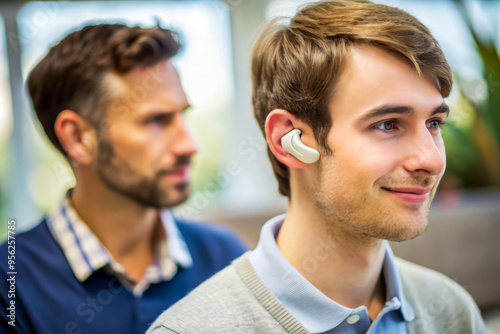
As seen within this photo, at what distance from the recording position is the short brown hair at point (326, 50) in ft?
2.58

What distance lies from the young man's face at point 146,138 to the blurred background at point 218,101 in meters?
0.09

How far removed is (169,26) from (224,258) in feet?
1.92

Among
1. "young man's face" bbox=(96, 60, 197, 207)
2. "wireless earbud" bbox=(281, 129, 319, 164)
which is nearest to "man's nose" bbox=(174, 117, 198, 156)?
"young man's face" bbox=(96, 60, 197, 207)

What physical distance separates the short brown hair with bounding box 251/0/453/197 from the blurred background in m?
0.21

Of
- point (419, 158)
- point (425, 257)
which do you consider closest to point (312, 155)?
point (419, 158)

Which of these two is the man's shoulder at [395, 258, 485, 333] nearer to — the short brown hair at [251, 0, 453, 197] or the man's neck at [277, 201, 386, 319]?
the man's neck at [277, 201, 386, 319]

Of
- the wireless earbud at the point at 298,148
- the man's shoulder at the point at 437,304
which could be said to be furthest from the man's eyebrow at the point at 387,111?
the man's shoulder at the point at 437,304

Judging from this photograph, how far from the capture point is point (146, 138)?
1064 millimetres

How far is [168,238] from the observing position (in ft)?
3.93

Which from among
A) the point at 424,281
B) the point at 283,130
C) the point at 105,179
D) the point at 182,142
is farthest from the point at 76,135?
the point at 424,281

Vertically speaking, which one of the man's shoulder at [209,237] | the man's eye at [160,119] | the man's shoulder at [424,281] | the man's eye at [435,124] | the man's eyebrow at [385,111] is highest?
the man's eyebrow at [385,111]

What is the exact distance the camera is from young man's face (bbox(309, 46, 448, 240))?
773mm

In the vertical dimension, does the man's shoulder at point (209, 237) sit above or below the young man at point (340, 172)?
below

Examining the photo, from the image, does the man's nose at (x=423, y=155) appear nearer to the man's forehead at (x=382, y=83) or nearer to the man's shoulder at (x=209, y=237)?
the man's forehead at (x=382, y=83)
